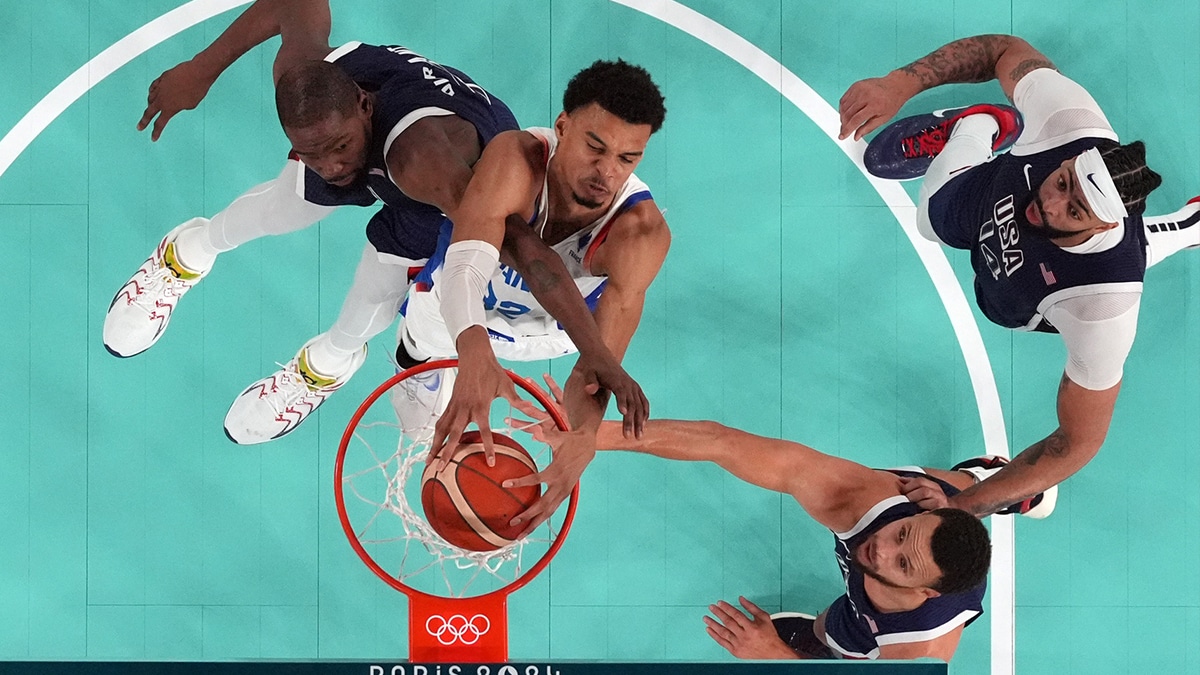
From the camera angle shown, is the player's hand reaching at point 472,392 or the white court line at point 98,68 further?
the white court line at point 98,68

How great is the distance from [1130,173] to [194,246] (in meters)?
3.76

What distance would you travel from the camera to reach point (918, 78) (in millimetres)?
4164

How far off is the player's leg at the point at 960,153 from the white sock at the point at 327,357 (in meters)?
2.64

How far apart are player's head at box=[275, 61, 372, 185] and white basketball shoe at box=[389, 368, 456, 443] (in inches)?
38.2

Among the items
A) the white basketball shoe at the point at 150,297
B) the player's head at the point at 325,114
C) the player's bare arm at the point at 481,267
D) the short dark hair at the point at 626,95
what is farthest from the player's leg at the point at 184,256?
the short dark hair at the point at 626,95

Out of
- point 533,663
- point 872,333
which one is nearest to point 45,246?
point 533,663

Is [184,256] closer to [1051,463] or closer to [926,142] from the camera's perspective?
[926,142]

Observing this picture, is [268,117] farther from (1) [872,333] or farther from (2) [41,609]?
(1) [872,333]

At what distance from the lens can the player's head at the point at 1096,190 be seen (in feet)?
11.0

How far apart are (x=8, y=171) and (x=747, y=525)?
3895 millimetres

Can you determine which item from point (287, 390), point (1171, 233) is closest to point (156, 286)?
point (287, 390)

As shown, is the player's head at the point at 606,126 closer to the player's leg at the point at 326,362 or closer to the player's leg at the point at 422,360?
the player's leg at the point at 422,360

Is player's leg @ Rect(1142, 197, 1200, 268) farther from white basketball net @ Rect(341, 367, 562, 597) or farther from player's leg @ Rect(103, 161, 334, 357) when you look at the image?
player's leg @ Rect(103, 161, 334, 357)

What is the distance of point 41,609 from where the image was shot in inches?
170
